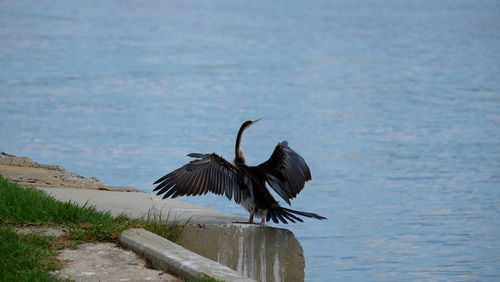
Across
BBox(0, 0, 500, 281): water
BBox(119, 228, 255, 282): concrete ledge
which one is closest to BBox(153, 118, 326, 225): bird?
BBox(119, 228, 255, 282): concrete ledge

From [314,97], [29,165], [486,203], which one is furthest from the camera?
[314,97]

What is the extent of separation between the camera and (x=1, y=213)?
6.92m

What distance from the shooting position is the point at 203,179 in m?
7.32

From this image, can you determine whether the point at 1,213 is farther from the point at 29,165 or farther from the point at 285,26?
the point at 285,26

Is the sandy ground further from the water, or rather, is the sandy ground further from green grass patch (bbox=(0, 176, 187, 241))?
the water

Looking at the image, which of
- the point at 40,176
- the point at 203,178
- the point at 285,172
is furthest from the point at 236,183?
the point at 40,176

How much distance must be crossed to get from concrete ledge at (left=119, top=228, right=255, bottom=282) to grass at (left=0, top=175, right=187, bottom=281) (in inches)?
8.5

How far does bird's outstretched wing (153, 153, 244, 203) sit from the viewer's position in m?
7.27

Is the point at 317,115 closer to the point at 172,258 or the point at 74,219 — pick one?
the point at 74,219

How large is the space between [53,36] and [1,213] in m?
23.9

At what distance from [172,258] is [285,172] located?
1.85m

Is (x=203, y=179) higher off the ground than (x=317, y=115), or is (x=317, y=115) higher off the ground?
(x=317, y=115)

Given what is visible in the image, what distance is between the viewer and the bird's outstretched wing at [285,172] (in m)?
7.66

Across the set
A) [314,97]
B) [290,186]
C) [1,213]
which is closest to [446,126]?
[314,97]
